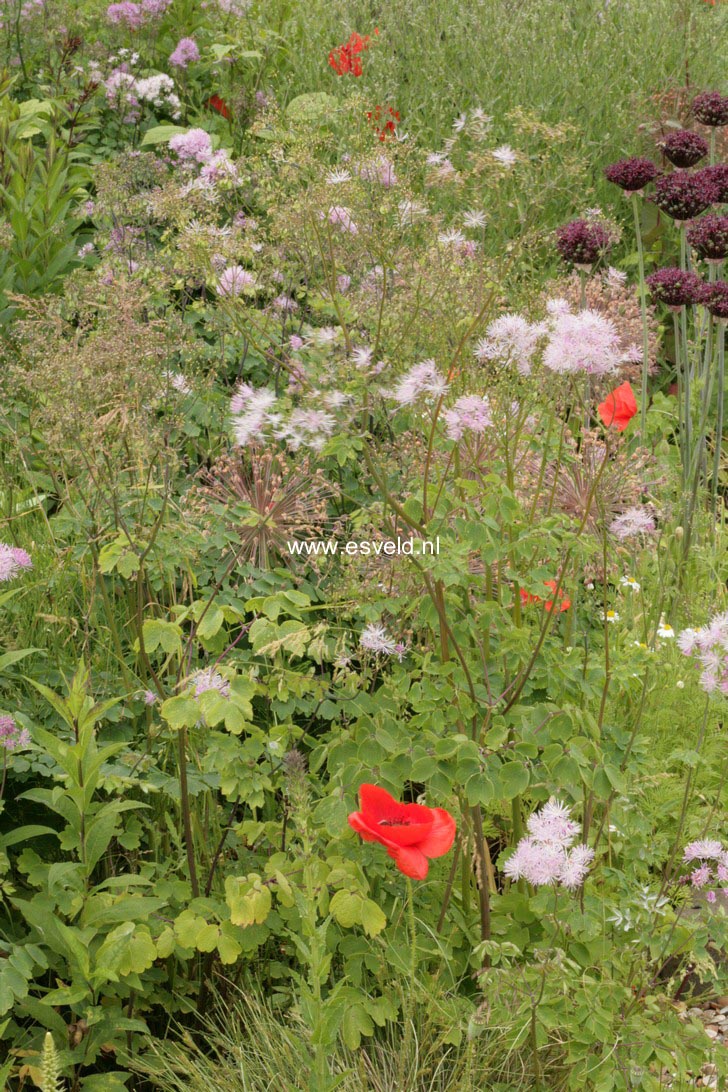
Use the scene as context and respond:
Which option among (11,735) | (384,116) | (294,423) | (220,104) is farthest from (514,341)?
(220,104)

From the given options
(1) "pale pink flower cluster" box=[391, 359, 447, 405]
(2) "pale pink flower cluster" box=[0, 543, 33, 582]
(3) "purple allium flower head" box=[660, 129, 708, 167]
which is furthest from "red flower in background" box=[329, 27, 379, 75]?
(1) "pale pink flower cluster" box=[391, 359, 447, 405]

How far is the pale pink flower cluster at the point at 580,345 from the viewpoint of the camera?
1872mm

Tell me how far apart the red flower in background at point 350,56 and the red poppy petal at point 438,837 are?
15.8 ft

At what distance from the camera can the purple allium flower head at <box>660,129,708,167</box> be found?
11.4 ft

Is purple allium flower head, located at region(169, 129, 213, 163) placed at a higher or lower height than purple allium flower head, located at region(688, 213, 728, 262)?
lower

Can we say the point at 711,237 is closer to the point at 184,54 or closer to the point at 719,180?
the point at 719,180

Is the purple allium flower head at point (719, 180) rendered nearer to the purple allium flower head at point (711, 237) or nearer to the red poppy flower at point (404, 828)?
the purple allium flower head at point (711, 237)

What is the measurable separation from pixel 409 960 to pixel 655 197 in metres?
2.31

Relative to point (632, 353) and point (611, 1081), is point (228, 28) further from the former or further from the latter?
point (611, 1081)

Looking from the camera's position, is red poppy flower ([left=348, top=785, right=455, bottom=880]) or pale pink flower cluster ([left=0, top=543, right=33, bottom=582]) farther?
pale pink flower cluster ([left=0, top=543, right=33, bottom=582])

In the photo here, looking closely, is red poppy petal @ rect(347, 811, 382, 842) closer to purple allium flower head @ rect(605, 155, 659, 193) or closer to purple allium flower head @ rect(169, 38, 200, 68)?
purple allium flower head @ rect(605, 155, 659, 193)

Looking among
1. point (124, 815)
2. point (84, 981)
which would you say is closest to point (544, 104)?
point (124, 815)

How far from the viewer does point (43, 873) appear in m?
2.24

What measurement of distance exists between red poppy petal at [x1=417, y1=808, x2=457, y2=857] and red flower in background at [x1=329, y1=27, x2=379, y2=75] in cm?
483
